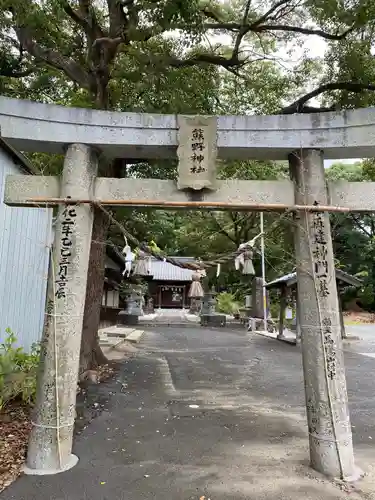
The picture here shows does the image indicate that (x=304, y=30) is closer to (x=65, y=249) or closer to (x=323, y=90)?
(x=323, y=90)

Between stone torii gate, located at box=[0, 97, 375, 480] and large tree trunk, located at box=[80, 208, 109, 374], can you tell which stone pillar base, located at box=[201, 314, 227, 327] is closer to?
large tree trunk, located at box=[80, 208, 109, 374]


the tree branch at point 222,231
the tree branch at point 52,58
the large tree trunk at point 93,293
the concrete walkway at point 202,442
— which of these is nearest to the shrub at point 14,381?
the concrete walkway at point 202,442

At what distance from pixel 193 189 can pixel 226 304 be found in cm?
3054

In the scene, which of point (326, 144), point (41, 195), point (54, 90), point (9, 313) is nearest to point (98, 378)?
point (9, 313)

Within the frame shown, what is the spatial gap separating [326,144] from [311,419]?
3392mm

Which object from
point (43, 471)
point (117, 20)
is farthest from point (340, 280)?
point (43, 471)

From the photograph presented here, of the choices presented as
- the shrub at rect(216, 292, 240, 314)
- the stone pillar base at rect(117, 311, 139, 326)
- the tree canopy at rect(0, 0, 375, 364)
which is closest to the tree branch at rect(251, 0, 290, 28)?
the tree canopy at rect(0, 0, 375, 364)

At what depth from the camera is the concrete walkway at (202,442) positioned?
4.14m

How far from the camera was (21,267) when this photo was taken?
8352mm

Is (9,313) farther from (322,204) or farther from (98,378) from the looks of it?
(322,204)

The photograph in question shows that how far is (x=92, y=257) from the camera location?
9.83 metres

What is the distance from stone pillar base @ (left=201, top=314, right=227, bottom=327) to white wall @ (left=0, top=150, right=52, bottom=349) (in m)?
19.4

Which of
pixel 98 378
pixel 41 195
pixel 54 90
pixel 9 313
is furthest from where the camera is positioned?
pixel 54 90

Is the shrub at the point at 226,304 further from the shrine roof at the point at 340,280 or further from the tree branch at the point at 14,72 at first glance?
the tree branch at the point at 14,72
